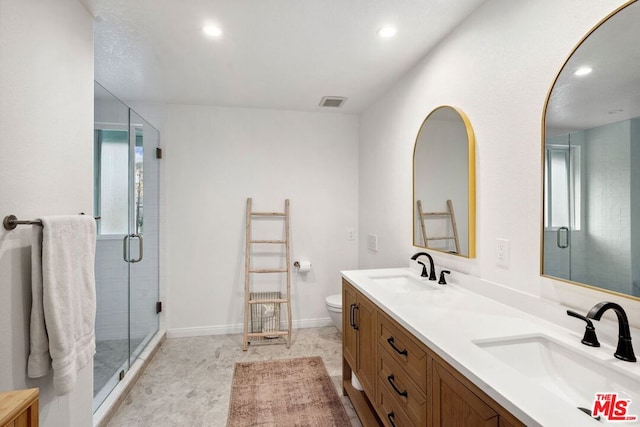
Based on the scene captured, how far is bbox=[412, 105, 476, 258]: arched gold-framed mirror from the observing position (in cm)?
163

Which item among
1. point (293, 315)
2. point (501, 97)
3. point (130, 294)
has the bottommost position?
point (293, 315)

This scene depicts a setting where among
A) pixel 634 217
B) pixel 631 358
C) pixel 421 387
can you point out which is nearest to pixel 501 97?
pixel 634 217

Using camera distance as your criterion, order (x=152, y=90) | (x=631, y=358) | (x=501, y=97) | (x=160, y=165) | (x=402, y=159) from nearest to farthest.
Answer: (x=631, y=358) < (x=501, y=97) < (x=402, y=159) < (x=152, y=90) < (x=160, y=165)

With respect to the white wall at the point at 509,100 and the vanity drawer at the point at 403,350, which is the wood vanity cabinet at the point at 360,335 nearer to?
the vanity drawer at the point at 403,350

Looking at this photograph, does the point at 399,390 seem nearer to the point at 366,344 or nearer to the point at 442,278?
the point at 366,344

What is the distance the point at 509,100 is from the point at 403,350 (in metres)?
1.20

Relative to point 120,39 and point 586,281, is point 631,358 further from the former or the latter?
point 120,39

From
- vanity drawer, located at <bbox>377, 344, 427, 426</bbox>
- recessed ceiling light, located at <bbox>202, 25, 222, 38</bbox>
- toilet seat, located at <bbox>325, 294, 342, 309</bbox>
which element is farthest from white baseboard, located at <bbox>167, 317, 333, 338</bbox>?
recessed ceiling light, located at <bbox>202, 25, 222, 38</bbox>

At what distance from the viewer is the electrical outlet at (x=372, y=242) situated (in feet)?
9.44

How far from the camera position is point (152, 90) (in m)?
2.66

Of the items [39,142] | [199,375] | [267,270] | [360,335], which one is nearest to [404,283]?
[360,335]

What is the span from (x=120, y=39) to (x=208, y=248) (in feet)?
6.18

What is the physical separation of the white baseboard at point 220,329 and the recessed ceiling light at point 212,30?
261 centimetres

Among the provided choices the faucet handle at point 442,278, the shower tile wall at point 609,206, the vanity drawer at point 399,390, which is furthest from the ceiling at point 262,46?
the vanity drawer at point 399,390
